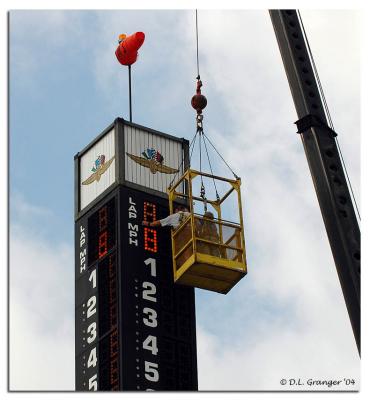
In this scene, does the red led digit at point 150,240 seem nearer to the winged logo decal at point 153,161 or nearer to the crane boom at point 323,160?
the winged logo decal at point 153,161

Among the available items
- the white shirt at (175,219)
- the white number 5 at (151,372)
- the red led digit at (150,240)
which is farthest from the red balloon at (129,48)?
the white number 5 at (151,372)

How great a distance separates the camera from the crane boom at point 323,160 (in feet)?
110

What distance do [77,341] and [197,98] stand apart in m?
10.0

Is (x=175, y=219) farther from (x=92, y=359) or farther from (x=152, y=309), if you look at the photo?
(x=92, y=359)

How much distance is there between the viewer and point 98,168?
189ft

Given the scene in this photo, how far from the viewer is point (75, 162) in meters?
59.3

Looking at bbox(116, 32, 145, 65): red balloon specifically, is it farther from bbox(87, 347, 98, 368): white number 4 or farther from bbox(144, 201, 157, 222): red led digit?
bbox(87, 347, 98, 368): white number 4

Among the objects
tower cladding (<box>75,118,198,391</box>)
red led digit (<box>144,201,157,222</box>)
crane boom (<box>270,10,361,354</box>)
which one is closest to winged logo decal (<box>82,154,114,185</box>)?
tower cladding (<box>75,118,198,391</box>)

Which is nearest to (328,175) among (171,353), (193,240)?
(193,240)

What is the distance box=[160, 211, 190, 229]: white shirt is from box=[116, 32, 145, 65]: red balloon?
7.17 m

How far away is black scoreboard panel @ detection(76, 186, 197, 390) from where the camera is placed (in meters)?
52.2

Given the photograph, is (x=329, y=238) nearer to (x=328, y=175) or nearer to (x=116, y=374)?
(x=328, y=175)

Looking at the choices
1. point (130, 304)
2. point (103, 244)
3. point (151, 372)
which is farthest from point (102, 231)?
point (151, 372)

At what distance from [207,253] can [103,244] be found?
6.01m
